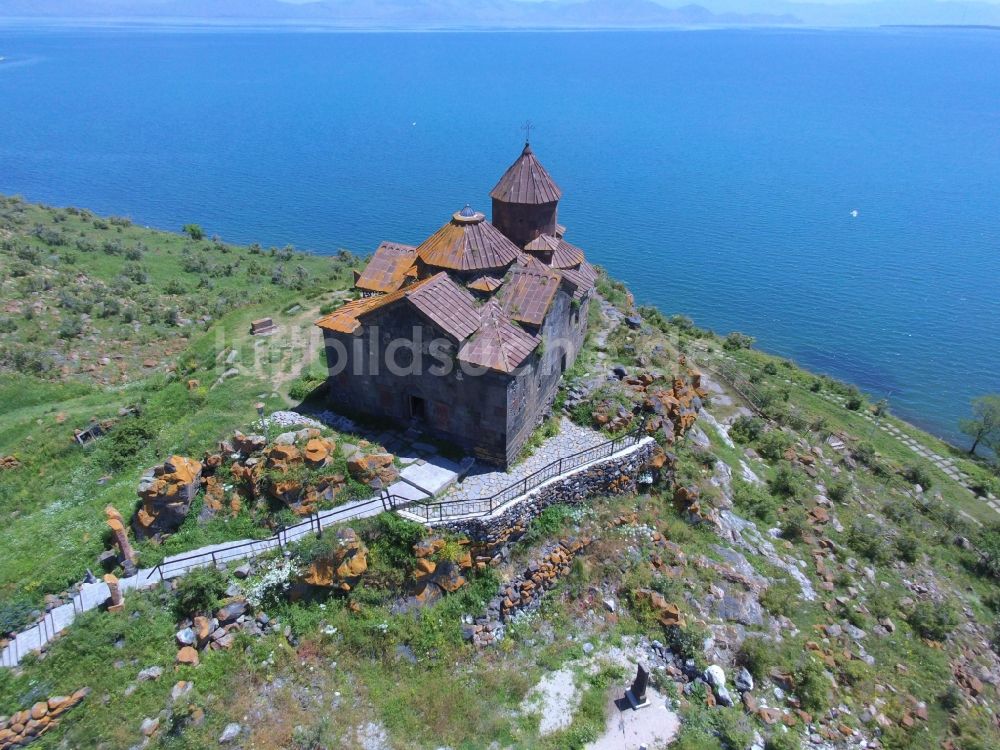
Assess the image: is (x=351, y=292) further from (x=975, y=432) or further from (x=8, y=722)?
(x=975, y=432)

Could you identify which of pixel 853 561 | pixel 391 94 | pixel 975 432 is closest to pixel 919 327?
pixel 975 432

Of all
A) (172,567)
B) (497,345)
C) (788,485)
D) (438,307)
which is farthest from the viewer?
(788,485)

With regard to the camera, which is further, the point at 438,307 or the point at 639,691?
the point at 438,307

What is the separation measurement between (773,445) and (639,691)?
12.1m

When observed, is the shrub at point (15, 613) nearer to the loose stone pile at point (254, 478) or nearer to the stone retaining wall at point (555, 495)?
the loose stone pile at point (254, 478)

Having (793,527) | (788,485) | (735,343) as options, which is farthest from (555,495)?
(735,343)

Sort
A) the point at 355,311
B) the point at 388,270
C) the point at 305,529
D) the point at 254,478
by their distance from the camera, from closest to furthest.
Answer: the point at 305,529 → the point at 254,478 → the point at 355,311 → the point at 388,270

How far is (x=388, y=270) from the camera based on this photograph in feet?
67.7

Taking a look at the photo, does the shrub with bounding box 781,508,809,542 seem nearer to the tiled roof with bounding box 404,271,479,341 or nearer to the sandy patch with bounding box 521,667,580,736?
the sandy patch with bounding box 521,667,580,736

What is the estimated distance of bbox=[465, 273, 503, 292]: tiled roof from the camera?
1717cm

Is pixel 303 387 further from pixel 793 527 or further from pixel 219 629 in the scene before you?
pixel 793 527

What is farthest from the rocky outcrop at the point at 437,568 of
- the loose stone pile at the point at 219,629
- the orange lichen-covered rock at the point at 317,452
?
the orange lichen-covered rock at the point at 317,452

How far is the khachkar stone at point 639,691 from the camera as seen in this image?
494 inches

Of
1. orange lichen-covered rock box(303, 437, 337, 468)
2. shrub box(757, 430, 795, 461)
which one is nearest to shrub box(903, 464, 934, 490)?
shrub box(757, 430, 795, 461)
